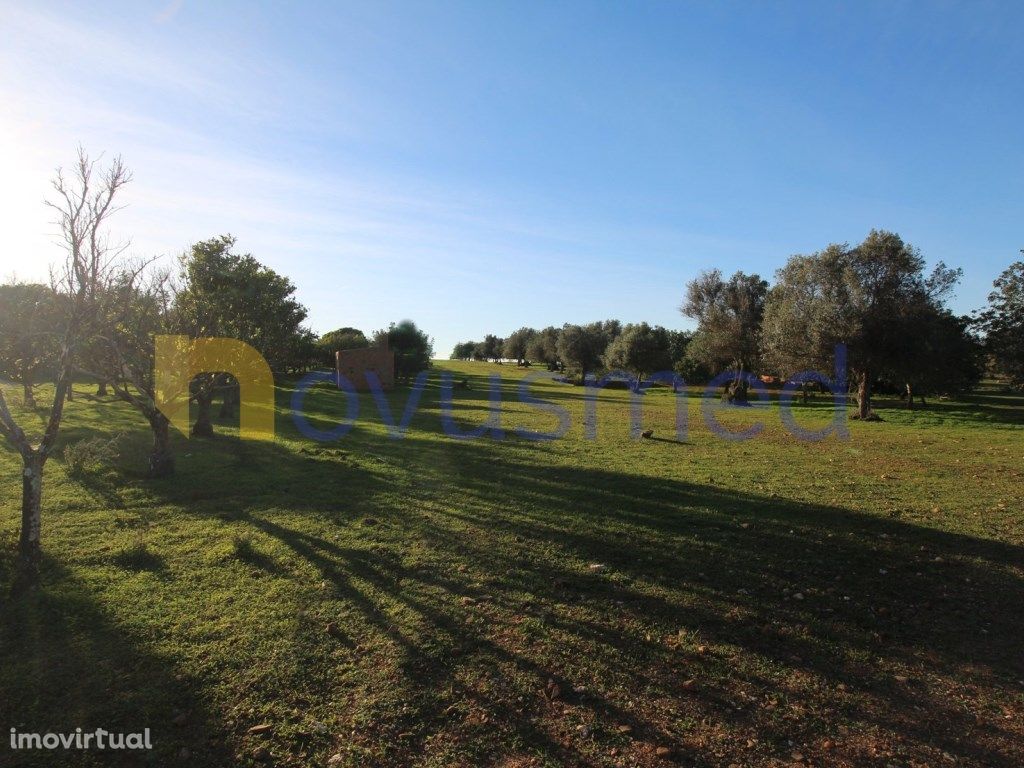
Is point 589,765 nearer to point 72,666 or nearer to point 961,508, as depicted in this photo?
point 72,666

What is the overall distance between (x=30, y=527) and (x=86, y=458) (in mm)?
7188

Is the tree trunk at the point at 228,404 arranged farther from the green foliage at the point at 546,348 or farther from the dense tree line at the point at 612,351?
the green foliage at the point at 546,348

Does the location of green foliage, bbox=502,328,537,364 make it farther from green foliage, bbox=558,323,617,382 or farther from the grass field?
the grass field

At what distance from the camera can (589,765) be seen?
380 centimetres

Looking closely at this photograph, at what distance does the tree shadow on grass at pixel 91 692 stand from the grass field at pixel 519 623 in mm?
23

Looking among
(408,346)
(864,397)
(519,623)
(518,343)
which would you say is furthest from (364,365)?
(518,343)

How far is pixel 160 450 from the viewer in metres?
12.2

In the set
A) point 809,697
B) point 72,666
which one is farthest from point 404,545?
point 809,697

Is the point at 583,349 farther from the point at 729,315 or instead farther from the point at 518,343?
the point at 518,343

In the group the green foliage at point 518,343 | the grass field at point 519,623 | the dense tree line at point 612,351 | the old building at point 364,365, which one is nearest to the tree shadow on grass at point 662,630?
the grass field at point 519,623

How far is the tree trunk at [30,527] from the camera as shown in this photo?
6414 mm

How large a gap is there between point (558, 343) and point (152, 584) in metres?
75.0

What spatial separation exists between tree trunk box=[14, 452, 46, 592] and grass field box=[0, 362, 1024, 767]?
36 cm

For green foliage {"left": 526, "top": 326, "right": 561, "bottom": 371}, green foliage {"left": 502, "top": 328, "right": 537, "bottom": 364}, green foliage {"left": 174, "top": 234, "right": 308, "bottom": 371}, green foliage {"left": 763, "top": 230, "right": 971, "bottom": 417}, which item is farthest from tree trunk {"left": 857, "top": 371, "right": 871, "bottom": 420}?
green foliage {"left": 502, "top": 328, "right": 537, "bottom": 364}
